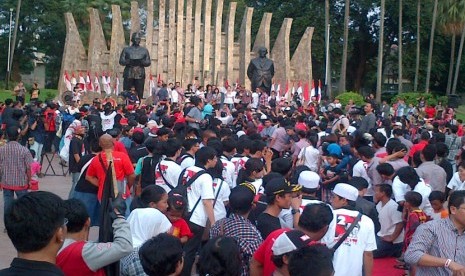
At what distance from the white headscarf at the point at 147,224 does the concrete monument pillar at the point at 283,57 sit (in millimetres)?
27102

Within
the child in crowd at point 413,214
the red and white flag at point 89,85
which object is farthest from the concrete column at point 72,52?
the child in crowd at point 413,214

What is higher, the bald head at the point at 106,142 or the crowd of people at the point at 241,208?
the bald head at the point at 106,142

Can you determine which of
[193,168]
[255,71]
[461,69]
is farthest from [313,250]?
[461,69]

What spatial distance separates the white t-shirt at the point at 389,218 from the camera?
344 inches

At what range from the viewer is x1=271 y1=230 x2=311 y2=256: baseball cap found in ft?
16.5

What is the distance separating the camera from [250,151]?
32.8ft

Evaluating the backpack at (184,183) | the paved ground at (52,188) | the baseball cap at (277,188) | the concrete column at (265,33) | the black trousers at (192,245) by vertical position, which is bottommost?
the paved ground at (52,188)

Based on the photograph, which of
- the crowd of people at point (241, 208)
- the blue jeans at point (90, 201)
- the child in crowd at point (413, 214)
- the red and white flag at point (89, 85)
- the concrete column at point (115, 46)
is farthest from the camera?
the concrete column at point (115, 46)

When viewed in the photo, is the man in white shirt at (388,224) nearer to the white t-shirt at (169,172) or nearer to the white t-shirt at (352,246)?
the white t-shirt at (169,172)

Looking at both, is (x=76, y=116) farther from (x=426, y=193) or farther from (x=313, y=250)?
(x=313, y=250)

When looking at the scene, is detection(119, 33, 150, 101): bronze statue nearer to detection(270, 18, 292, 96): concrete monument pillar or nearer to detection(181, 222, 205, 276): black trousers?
detection(270, 18, 292, 96): concrete monument pillar

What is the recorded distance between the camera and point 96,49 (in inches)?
1299

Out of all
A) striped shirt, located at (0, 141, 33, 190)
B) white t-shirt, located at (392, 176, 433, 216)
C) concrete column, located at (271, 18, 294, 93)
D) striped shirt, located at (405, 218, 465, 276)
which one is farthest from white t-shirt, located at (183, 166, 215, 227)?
concrete column, located at (271, 18, 294, 93)

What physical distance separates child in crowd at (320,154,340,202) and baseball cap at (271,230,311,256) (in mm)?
5326
